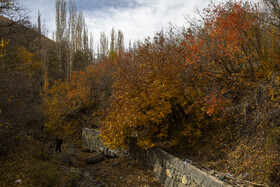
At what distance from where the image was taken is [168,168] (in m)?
7.95

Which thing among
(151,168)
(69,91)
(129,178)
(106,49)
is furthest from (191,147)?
(106,49)

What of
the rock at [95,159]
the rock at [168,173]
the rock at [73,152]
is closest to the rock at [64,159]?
the rock at [95,159]

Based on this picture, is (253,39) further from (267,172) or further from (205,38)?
(267,172)

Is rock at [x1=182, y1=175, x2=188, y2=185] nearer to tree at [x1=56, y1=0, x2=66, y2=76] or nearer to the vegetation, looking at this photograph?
the vegetation

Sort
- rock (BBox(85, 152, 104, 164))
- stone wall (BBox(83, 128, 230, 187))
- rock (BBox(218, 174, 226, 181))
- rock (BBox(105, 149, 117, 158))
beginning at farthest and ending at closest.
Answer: rock (BBox(105, 149, 117, 158)) < rock (BBox(85, 152, 104, 164)) < stone wall (BBox(83, 128, 230, 187)) < rock (BBox(218, 174, 226, 181))

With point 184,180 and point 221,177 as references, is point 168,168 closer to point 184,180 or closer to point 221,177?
point 184,180

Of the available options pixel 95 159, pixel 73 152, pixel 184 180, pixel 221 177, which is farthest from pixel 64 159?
pixel 221 177

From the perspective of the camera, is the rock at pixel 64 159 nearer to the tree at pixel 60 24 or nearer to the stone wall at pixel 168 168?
the stone wall at pixel 168 168

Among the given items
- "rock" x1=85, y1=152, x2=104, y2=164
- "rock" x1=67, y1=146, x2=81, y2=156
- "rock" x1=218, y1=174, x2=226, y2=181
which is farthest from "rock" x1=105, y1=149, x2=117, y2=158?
"rock" x1=218, y1=174, x2=226, y2=181

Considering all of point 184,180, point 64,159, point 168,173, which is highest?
point 184,180

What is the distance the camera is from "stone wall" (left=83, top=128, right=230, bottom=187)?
5.94m

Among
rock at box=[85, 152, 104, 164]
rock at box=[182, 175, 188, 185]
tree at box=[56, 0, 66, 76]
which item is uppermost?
tree at box=[56, 0, 66, 76]

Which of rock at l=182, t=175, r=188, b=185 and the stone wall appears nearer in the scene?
the stone wall

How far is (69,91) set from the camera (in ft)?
69.2
